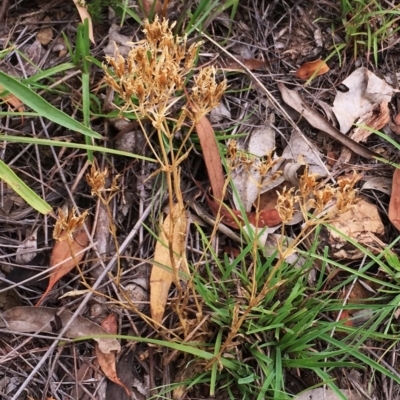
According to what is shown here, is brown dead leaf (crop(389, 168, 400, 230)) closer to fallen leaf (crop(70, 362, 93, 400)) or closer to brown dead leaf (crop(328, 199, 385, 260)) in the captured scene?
brown dead leaf (crop(328, 199, 385, 260))

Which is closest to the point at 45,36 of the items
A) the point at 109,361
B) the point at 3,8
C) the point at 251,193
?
the point at 3,8

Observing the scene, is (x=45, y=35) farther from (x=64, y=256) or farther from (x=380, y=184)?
(x=380, y=184)

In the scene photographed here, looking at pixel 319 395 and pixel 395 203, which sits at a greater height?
pixel 395 203

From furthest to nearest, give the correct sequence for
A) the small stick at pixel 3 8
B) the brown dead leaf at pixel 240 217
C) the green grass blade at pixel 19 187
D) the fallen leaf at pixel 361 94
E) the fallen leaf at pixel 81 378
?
the fallen leaf at pixel 361 94, the small stick at pixel 3 8, the brown dead leaf at pixel 240 217, the fallen leaf at pixel 81 378, the green grass blade at pixel 19 187

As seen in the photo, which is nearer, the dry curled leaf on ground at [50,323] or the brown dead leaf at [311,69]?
the dry curled leaf on ground at [50,323]

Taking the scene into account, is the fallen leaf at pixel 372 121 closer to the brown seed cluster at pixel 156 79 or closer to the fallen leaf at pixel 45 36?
the brown seed cluster at pixel 156 79

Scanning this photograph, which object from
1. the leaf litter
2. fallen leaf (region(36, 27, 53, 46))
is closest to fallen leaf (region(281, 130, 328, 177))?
the leaf litter

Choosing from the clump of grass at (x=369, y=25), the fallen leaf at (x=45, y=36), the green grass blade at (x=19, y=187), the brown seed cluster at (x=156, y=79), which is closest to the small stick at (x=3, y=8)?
the fallen leaf at (x=45, y=36)
